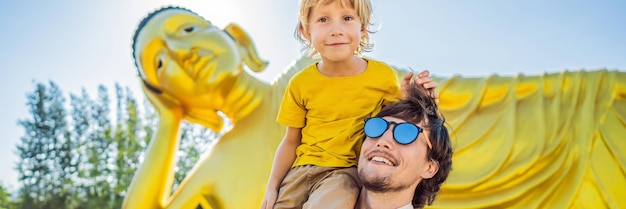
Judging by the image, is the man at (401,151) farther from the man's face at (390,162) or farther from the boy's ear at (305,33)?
the boy's ear at (305,33)

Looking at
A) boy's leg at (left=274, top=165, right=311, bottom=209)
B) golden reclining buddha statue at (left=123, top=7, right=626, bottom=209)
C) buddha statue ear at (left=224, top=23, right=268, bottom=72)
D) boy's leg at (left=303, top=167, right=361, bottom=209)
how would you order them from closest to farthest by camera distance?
boy's leg at (left=303, top=167, right=361, bottom=209)
boy's leg at (left=274, top=165, right=311, bottom=209)
golden reclining buddha statue at (left=123, top=7, right=626, bottom=209)
buddha statue ear at (left=224, top=23, right=268, bottom=72)

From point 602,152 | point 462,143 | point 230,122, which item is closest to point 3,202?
point 230,122

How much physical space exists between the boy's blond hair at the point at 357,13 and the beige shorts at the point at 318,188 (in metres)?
0.31

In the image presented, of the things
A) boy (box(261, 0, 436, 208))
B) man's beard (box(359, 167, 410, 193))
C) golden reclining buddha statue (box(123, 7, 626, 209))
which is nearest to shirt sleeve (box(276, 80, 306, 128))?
boy (box(261, 0, 436, 208))

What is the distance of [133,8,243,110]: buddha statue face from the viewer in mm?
4027

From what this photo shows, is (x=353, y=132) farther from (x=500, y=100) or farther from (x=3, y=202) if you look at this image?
(x=3, y=202)

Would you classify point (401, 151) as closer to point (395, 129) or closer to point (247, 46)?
point (395, 129)

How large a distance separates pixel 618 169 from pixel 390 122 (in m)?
2.51

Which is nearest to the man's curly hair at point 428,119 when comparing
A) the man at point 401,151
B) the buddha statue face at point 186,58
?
the man at point 401,151

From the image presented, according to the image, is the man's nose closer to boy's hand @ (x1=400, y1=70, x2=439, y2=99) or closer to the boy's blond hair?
boy's hand @ (x1=400, y1=70, x2=439, y2=99)

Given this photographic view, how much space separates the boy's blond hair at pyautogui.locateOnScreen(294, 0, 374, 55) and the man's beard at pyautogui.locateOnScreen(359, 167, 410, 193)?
1.18 ft

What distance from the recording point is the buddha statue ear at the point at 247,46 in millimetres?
4320

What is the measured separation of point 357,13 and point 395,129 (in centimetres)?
28

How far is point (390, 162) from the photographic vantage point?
1.55 meters
